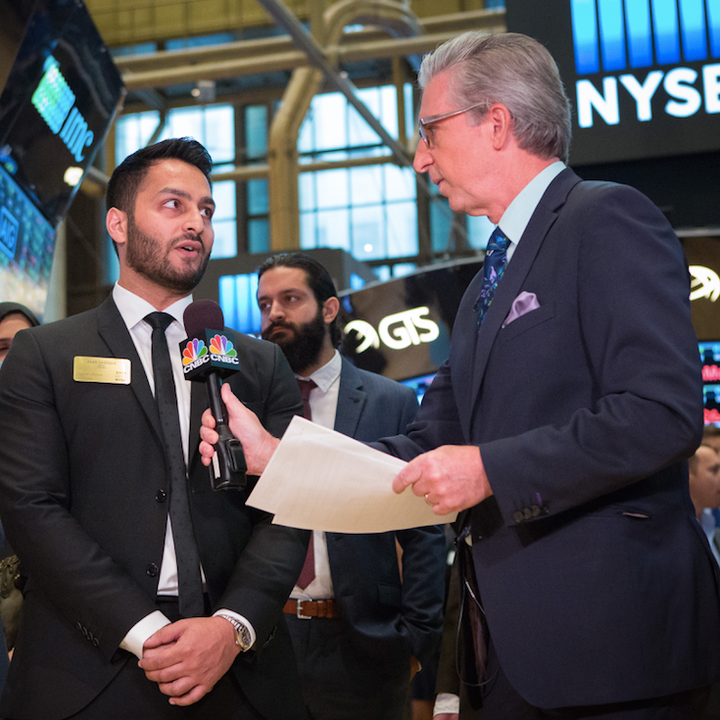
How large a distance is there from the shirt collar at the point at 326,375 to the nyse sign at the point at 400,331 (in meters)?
3.20

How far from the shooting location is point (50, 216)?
506cm

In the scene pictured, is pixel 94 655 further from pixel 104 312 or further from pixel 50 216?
pixel 50 216

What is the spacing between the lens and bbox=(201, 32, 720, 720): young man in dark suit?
52.2 inches

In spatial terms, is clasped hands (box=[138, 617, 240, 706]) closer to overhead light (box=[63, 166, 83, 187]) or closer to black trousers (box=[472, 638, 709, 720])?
black trousers (box=[472, 638, 709, 720])

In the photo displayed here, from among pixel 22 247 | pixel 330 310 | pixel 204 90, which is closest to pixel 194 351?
pixel 330 310

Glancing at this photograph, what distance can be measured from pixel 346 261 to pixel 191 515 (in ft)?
21.1

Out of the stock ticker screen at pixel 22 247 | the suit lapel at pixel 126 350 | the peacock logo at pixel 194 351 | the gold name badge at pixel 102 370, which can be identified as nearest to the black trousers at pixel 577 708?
the peacock logo at pixel 194 351

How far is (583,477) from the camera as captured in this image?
1.32m

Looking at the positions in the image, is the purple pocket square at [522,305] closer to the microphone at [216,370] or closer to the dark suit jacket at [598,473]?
the dark suit jacket at [598,473]

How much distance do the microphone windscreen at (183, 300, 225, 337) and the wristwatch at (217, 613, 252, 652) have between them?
0.61 metres

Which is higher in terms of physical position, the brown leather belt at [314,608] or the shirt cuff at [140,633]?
the shirt cuff at [140,633]

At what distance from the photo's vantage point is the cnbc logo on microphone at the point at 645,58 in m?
3.85

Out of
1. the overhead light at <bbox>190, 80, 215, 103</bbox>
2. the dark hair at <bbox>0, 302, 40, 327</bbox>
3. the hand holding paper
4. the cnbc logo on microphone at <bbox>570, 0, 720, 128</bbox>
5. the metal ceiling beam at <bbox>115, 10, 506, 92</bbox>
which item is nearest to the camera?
the hand holding paper

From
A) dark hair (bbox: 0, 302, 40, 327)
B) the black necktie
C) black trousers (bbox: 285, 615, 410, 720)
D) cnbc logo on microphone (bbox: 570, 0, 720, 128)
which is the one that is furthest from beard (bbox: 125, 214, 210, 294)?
cnbc logo on microphone (bbox: 570, 0, 720, 128)
